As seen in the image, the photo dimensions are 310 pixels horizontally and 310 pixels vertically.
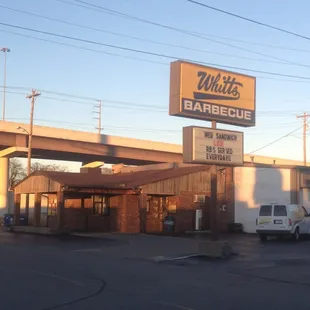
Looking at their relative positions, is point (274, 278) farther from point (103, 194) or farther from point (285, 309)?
point (103, 194)

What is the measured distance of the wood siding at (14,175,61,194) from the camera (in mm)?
36344

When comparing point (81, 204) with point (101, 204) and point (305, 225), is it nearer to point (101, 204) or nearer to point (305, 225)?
point (101, 204)

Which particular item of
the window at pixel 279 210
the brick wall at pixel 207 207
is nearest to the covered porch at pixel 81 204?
the brick wall at pixel 207 207

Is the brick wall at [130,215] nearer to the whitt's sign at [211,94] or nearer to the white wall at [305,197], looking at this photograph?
the white wall at [305,197]

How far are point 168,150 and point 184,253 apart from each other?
47456mm

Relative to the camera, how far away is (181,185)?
1479 inches

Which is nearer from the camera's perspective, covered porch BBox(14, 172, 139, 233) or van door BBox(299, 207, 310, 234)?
van door BBox(299, 207, 310, 234)

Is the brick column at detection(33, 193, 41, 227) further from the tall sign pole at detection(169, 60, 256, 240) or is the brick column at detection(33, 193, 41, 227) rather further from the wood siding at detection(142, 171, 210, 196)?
the tall sign pole at detection(169, 60, 256, 240)

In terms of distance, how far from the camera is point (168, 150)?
2714 inches

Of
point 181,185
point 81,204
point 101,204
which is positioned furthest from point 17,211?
point 181,185

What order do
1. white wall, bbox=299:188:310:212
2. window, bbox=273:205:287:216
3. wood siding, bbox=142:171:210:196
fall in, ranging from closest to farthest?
window, bbox=273:205:287:216
wood siding, bbox=142:171:210:196
white wall, bbox=299:188:310:212

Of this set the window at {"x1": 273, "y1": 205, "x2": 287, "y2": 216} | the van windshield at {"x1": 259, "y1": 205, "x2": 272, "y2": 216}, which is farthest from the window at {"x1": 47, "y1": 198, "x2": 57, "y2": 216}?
the window at {"x1": 273, "y1": 205, "x2": 287, "y2": 216}

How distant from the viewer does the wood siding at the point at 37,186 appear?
36344mm

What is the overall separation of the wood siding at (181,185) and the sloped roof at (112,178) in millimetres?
273
